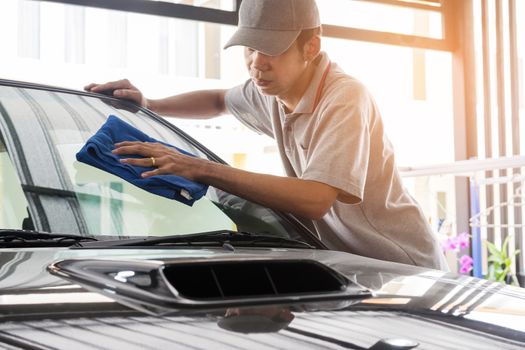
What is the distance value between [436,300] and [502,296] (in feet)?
0.55

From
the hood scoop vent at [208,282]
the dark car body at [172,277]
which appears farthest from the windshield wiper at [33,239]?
the hood scoop vent at [208,282]

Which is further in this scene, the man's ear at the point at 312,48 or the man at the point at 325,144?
the man's ear at the point at 312,48

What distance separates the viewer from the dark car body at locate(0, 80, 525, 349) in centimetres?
85

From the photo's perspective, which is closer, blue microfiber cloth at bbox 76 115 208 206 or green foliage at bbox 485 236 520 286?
blue microfiber cloth at bbox 76 115 208 206

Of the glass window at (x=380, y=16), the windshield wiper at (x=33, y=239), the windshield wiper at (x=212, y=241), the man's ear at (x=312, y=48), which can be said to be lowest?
the windshield wiper at (x=212, y=241)

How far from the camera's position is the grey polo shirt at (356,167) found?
5.52 feet

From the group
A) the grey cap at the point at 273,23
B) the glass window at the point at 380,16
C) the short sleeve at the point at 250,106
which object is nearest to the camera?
the grey cap at the point at 273,23

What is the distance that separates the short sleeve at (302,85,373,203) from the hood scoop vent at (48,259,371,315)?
0.54 metres

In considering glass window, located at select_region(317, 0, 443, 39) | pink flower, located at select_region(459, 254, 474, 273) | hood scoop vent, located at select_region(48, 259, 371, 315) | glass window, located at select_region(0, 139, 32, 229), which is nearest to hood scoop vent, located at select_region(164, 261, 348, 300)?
hood scoop vent, located at select_region(48, 259, 371, 315)

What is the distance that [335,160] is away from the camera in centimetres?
166

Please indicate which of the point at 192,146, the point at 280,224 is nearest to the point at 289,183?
Answer: the point at 280,224

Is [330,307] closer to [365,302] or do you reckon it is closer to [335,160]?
[365,302]

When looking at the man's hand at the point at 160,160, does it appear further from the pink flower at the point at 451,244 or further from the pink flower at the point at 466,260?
the pink flower at the point at 466,260

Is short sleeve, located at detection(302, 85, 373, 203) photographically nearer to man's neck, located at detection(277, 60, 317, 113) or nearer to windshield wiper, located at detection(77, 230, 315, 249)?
man's neck, located at detection(277, 60, 317, 113)
